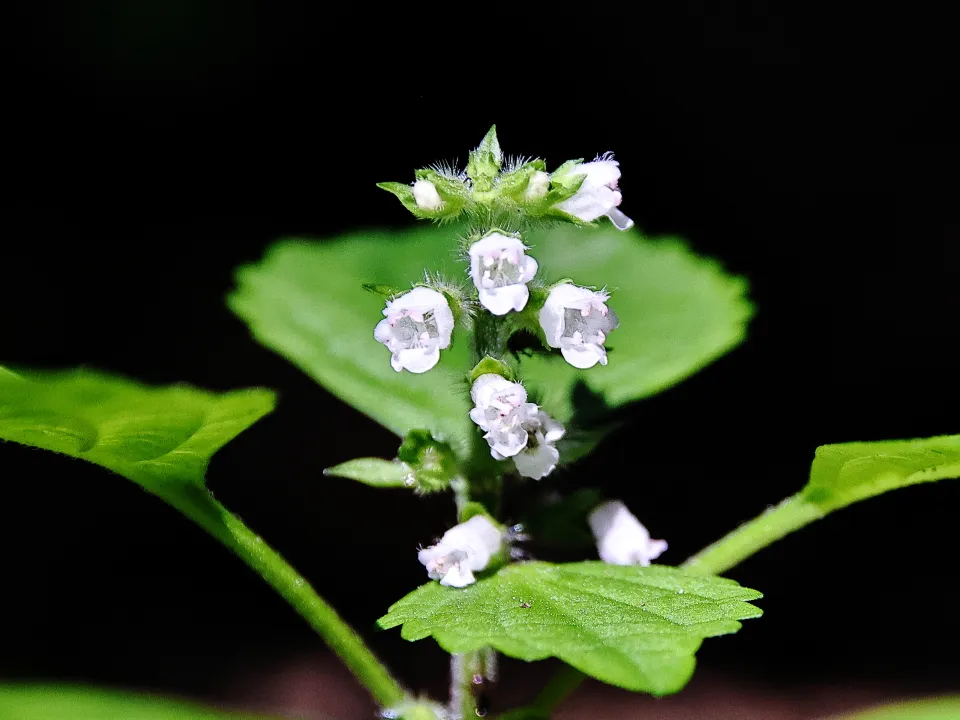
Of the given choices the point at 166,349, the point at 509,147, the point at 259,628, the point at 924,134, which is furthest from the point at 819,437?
the point at 166,349

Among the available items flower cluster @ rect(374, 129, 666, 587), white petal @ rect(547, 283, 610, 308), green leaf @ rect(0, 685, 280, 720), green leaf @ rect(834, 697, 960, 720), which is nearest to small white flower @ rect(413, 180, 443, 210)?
flower cluster @ rect(374, 129, 666, 587)

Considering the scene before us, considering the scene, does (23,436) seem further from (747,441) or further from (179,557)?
(747,441)

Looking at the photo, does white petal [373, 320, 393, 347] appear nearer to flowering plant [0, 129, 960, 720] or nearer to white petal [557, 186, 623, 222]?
flowering plant [0, 129, 960, 720]

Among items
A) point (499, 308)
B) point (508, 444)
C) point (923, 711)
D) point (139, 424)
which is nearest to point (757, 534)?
point (923, 711)

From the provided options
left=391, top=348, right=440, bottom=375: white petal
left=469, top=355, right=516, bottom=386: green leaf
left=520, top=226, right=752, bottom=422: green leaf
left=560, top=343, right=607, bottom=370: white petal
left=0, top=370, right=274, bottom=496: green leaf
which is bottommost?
left=0, top=370, right=274, bottom=496: green leaf

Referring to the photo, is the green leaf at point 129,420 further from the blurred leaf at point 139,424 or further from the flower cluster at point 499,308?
the flower cluster at point 499,308

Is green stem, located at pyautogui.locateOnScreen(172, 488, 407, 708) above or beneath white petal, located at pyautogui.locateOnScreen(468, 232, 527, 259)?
beneath
